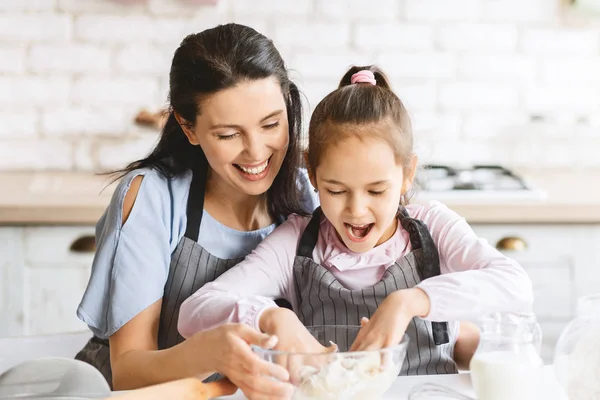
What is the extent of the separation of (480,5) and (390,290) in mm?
2069

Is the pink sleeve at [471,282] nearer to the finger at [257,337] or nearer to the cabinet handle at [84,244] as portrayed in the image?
the finger at [257,337]

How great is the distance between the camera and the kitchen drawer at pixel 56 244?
8.92 ft

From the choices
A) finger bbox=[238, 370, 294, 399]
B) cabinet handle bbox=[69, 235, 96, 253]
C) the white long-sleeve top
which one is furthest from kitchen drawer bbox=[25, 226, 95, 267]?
finger bbox=[238, 370, 294, 399]

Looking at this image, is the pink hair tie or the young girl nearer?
the young girl

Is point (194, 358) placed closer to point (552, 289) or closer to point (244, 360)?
point (244, 360)

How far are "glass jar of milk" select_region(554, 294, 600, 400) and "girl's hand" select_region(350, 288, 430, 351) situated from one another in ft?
0.81

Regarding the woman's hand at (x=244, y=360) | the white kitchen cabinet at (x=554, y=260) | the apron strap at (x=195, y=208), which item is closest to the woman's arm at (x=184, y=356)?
the woman's hand at (x=244, y=360)

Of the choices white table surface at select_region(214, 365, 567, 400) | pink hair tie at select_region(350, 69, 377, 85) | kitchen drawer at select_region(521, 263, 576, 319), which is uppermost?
pink hair tie at select_region(350, 69, 377, 85)

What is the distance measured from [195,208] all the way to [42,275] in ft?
3.84

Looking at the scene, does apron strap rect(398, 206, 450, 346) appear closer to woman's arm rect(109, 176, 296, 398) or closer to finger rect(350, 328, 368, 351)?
finger rect(350, 328, 368, 351)

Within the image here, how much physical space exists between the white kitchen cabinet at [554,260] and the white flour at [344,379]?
1707mm

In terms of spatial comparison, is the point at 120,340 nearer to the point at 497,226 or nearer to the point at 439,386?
the point at 439,386

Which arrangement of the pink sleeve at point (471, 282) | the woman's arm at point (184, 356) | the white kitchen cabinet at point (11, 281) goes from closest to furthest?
the woman's arm at point (184, 356) < the pink sleeve at point (471, 282) < the white kitchen cabinet at point (11, 281)

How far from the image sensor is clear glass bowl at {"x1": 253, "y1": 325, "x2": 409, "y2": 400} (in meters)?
1.06
